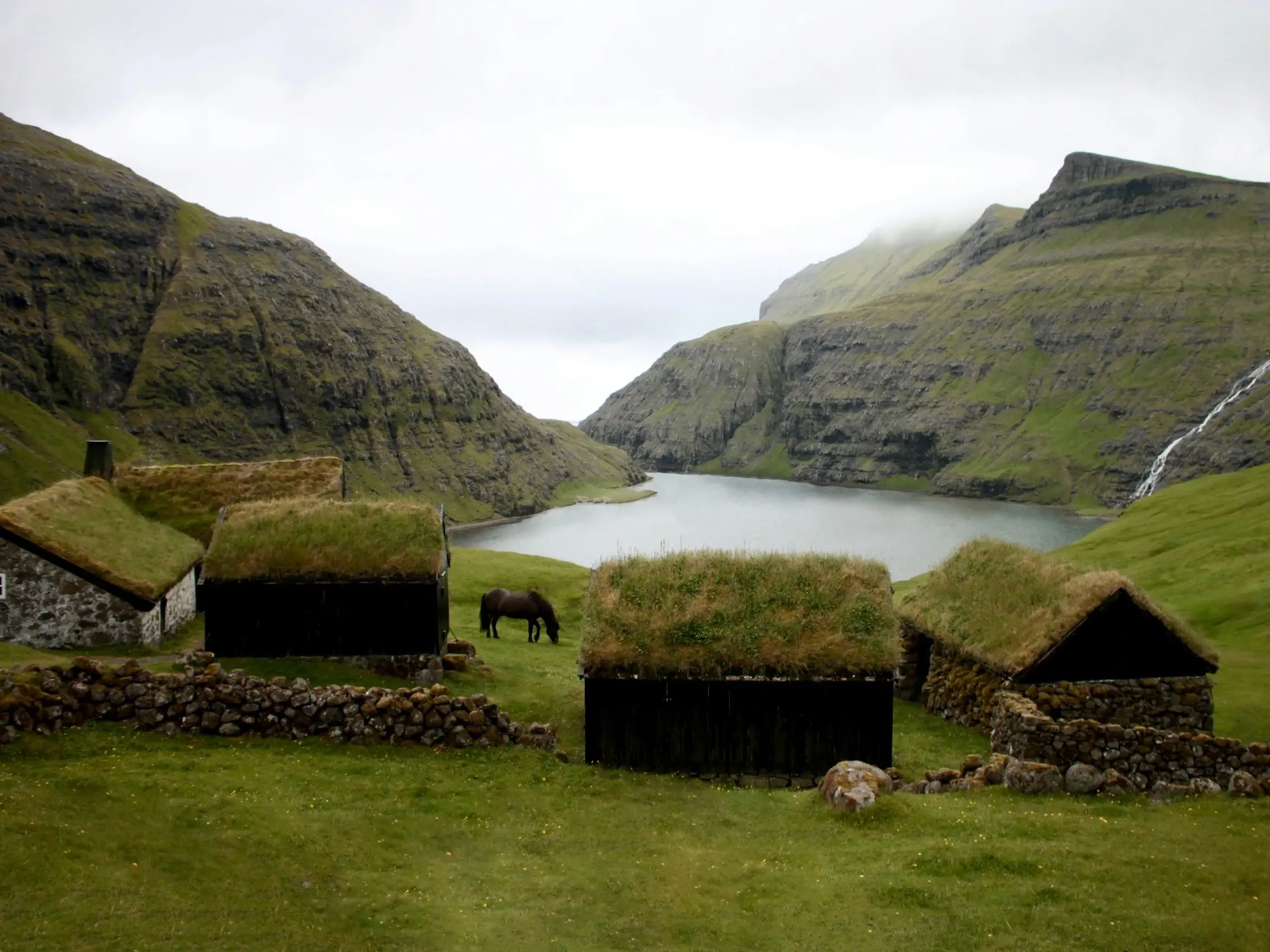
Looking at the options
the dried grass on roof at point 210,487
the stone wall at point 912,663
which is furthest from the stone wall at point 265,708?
the dried grass on roof at point 210,487

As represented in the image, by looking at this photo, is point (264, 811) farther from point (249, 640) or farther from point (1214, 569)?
point (1214, 569)

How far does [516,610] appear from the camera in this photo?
1710 inches

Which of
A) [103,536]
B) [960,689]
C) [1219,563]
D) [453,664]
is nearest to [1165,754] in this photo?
[960,689]

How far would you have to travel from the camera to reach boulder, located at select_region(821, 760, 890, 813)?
19406 mm

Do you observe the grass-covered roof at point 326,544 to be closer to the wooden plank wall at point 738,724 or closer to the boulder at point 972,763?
the wooden plank wall at point 738,724

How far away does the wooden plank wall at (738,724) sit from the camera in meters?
25.1

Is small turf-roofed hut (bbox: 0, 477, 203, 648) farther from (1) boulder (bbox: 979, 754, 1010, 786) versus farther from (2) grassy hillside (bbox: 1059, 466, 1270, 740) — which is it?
(2) grassy hillside (bbox: 1059, 466, 1270, 740)

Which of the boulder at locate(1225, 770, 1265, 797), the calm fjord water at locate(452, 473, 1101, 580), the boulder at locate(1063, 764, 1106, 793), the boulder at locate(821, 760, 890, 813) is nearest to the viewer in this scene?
the boulder at locate(821, 760, 890, 813)

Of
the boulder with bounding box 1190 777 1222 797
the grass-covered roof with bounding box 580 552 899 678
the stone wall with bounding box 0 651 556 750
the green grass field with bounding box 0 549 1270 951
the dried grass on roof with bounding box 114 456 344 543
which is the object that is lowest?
the green grass field with bounding box 0 549 1270 951

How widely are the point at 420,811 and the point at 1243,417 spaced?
707 feet

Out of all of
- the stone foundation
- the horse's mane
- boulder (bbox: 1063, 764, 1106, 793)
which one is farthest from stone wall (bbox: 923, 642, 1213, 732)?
the stone foundation

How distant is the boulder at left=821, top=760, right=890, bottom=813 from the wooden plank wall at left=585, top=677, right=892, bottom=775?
3.91 m

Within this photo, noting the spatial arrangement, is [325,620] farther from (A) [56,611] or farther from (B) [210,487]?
(B) [210,487]

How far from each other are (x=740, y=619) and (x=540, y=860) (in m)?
10.3
